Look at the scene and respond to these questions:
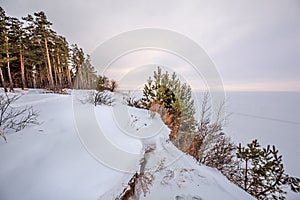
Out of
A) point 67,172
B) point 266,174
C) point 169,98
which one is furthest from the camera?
point 169,98

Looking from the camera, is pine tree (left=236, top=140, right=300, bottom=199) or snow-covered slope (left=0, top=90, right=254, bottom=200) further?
pine tree (left=236, top=140, right=300, bottom=199)

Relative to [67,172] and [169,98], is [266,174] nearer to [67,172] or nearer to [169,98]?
[169,98]

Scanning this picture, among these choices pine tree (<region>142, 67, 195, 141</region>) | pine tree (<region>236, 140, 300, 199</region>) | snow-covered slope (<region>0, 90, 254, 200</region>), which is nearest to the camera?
snow-covered slope (<region>0, 90, 254, 200</region>)

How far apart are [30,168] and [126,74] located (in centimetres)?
449

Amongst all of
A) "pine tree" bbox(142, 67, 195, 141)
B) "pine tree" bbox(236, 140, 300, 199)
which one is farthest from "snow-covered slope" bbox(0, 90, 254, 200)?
"pine tree" bbox(142, 67, 195, 141)

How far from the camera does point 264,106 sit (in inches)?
1057

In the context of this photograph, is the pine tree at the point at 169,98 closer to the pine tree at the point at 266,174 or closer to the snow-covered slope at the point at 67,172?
the pine tree at the point at 266,174

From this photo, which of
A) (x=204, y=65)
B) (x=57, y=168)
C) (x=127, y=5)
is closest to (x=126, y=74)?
(x=127, y=5)

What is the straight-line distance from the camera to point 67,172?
1707 mm

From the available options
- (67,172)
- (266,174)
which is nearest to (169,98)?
(266,174)

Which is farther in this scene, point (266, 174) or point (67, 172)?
point (266, 174)

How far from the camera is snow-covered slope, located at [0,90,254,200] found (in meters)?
1.44

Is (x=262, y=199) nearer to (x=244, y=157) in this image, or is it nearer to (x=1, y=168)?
(x=244, y=157)

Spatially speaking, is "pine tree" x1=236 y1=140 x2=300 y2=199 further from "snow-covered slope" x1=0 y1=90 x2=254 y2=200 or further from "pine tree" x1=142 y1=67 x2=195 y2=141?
"pine tree" x1=142 y1=67 x2=195 y2=141
